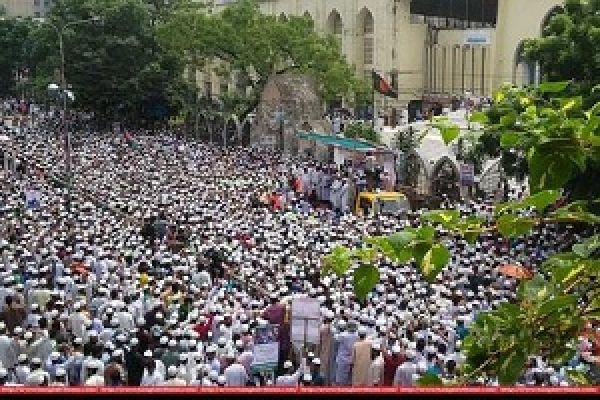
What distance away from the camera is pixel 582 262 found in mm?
2535

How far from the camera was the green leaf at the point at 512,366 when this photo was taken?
2650mm

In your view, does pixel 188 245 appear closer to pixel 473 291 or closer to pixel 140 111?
pixel 473 291

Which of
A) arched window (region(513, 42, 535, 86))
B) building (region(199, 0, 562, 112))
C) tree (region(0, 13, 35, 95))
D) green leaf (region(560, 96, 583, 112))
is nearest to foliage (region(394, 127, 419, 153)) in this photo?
arched window (region(513, 42, 535, 86))

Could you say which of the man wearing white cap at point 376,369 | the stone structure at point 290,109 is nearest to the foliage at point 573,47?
the man wearing white cap at point 376,369

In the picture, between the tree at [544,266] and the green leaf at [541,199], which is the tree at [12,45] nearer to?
the tree at [544,266]

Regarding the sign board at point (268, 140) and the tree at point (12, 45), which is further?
the tree at point (12, 45)

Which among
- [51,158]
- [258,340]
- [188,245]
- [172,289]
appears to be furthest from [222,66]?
[258,340]

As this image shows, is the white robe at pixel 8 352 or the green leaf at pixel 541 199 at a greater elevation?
the green leaf at pixel 541 199

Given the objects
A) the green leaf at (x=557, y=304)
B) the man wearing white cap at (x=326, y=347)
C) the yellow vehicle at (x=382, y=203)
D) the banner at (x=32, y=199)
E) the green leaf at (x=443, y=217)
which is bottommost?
the man wearing white cap at (x=326, y=347)

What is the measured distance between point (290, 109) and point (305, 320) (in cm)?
1601

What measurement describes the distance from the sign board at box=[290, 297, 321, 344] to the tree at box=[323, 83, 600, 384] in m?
5.67

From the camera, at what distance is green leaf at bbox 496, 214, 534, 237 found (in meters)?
2.57

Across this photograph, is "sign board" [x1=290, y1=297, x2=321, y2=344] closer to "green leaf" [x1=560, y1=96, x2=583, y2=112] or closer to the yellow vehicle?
"green leaf" [x1=560, y1=96, x2=583, y2=112]

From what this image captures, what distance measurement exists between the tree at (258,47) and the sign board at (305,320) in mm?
16935
